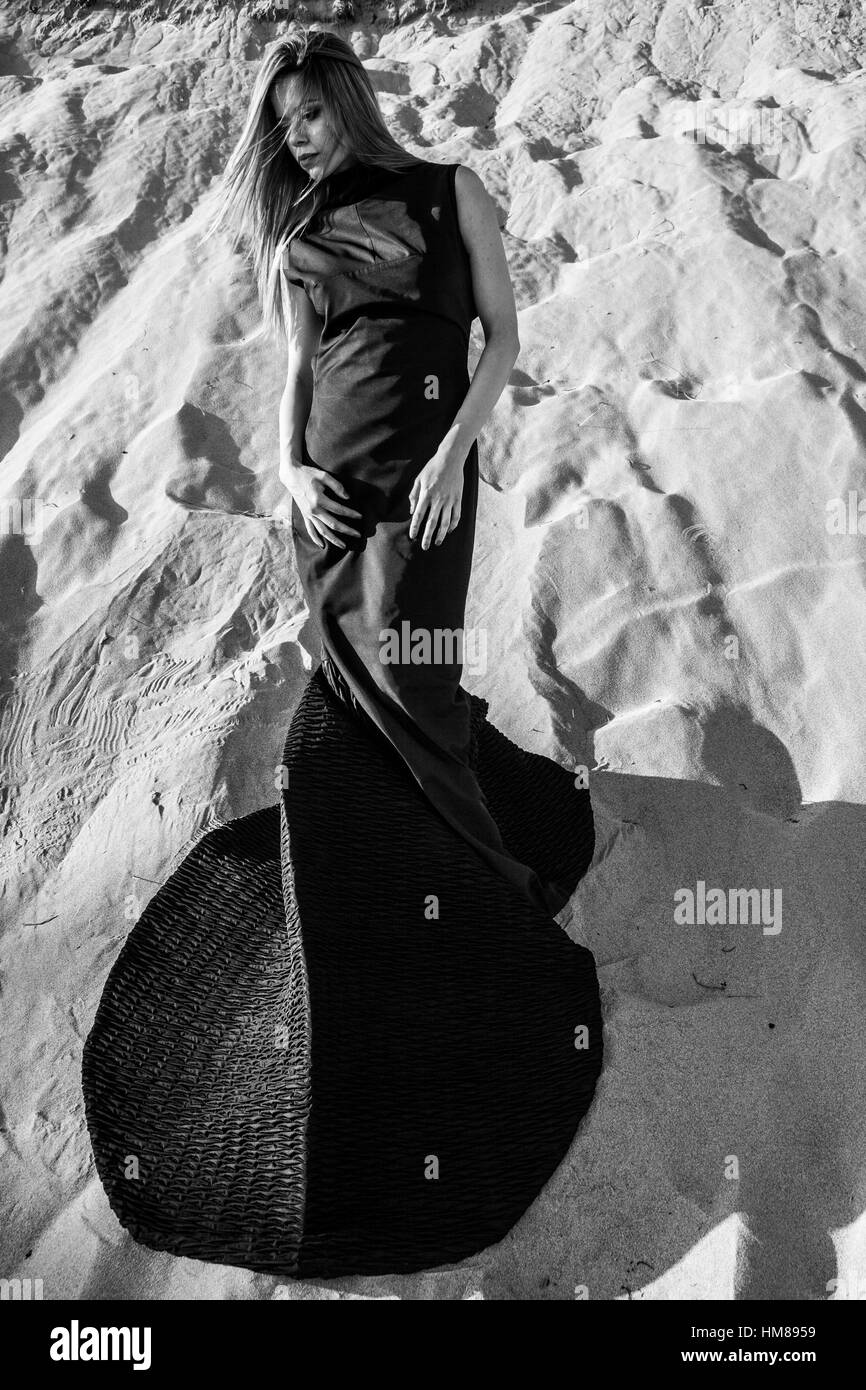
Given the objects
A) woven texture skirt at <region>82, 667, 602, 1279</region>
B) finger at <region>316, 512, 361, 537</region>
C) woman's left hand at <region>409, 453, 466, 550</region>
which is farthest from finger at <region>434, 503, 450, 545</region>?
woven texture skirt at <region>82, 667, 602, 1279</region>

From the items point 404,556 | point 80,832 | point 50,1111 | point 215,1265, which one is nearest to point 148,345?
point 80,832

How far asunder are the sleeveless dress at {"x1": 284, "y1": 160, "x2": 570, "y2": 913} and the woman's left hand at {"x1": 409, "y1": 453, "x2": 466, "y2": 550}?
25 mm

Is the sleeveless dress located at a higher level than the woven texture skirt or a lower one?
higher

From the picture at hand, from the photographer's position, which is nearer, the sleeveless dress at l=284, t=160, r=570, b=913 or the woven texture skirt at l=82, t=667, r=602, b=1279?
the woven texture skirt at l=82, t=667, r=602, b=1279

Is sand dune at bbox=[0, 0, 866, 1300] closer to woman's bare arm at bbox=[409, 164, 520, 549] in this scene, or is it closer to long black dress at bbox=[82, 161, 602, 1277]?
long black dress at bbox=[82, 161, 602, 1277]

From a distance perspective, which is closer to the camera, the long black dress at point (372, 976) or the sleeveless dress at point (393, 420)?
the long black dress at point (372, 976)

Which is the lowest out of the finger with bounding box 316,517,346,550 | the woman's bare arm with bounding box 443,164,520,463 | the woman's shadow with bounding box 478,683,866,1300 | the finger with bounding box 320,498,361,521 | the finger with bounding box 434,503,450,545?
the woman's shadow with bounding box 478,683,866,1300

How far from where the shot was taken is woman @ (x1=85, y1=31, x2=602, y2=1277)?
6.23 feet

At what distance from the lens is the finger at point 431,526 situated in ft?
6.51

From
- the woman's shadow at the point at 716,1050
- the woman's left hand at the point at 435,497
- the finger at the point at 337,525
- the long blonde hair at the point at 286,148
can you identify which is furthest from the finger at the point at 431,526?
the woman's shadow at the point at 716,1050

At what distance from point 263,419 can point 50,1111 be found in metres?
2.21

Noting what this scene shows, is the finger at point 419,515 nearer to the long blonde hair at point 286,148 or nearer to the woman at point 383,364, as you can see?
the woman at point 383,364

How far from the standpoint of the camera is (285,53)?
6.44ft

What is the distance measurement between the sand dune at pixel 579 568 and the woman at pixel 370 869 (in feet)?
0.35
